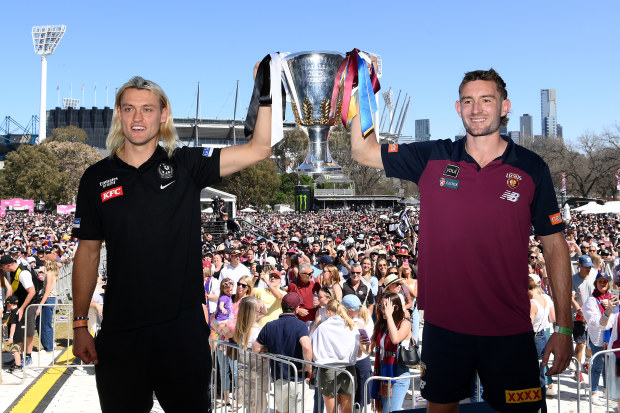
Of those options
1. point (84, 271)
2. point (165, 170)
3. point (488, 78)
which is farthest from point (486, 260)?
point (84, 271)

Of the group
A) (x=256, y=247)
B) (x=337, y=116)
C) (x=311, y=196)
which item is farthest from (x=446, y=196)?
(x=311, y=196)

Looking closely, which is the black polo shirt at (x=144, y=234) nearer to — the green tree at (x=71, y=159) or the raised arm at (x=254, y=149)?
the raised arm at (x=254, y=149)

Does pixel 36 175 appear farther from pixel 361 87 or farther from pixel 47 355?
pixel 361 87

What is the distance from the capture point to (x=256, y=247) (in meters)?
18.5

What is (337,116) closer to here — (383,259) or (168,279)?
(168,279)

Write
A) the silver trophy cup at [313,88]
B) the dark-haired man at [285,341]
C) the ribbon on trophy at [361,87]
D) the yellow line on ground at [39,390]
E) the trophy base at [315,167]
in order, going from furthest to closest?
the yellow line on ground at [39,390]
the dark-haired man at [285,341]
the trophy base at [315,167]
the silver trophy cup at [313,88]
the ribbon on trophy at [361,87]

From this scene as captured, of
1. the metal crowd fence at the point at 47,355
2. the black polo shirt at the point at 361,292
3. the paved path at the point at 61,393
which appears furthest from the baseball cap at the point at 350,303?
the metal crowd fence at the point at 47,355

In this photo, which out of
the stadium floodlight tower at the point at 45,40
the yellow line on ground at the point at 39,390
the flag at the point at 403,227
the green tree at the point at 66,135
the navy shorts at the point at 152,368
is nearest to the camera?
the navy shorts at the point at 152,368

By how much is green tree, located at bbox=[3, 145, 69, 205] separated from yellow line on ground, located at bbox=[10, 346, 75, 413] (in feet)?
163

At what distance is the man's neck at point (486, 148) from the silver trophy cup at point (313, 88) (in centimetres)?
186

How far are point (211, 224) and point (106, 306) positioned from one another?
3317 centimetres

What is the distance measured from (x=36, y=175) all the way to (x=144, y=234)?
191ft

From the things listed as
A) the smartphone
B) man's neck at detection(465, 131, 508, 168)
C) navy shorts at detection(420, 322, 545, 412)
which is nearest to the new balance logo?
man's neck at detection(465, 131, 508, 168)

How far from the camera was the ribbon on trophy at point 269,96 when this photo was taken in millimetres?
2789
